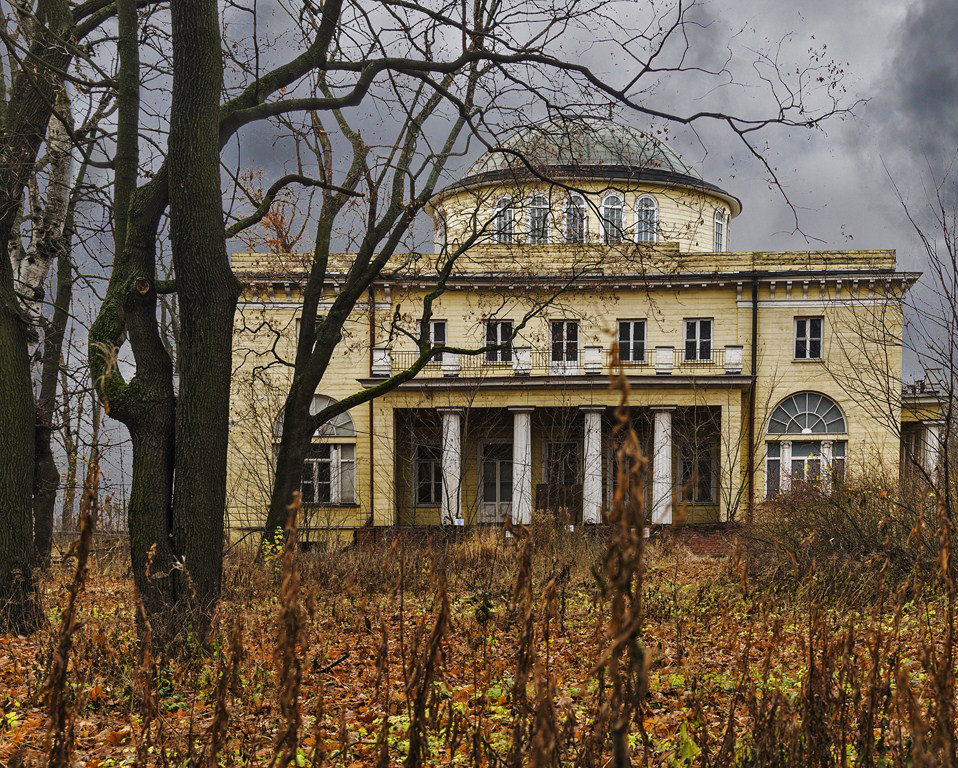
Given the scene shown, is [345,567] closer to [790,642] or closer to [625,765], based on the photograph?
[790,642]

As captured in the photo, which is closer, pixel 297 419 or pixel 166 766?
pixel 166 766

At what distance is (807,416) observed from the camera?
28141 mm

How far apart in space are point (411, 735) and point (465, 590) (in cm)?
891

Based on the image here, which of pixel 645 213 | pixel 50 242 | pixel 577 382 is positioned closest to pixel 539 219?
pixel 50 242

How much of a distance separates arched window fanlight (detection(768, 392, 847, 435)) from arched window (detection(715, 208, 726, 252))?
10.1 m

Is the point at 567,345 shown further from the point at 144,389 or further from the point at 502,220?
the point at 144,389

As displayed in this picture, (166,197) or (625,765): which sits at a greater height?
(166,197)

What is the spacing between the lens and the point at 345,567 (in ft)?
39.1

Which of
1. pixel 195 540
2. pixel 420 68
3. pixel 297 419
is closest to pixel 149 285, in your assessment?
pixel 195 540

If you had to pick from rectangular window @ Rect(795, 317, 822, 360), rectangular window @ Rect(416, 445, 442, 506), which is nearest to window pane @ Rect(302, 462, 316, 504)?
rectangular window @ Rect(416, 445, 442, 506)

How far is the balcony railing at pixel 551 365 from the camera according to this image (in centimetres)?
2712

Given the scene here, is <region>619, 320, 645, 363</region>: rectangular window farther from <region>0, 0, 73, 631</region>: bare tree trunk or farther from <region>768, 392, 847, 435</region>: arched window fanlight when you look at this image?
<region>0, 0, 73, 631</region>: bare tree trunk

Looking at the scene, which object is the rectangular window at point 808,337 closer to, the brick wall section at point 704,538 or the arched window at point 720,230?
the brick wall section at point 704,538

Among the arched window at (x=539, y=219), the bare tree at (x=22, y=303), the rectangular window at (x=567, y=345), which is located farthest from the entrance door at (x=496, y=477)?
the bare tree at (x=22, y=303)
